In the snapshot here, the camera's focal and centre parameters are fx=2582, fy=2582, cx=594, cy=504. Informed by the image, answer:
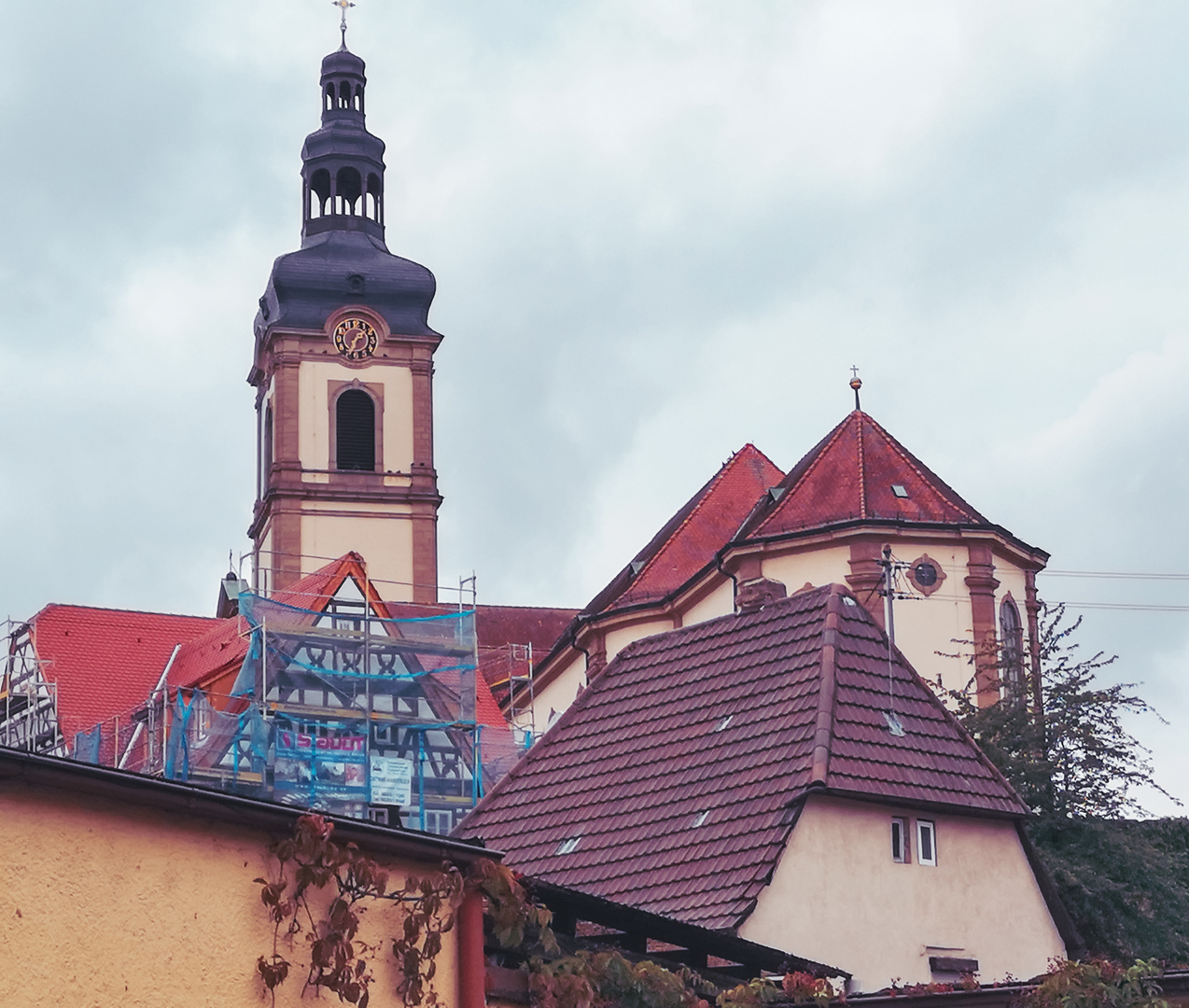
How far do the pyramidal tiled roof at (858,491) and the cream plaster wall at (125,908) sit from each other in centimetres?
3737

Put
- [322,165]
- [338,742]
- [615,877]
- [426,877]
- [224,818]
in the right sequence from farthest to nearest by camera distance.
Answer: [322,165], [338,742], [615,877], [426,877], [224,818]

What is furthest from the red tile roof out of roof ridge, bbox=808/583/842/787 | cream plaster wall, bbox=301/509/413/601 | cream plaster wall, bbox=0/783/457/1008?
cream plaster wall, bbox=0/783/457/1008

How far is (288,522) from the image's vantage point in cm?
7531

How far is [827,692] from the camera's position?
76.8 feet

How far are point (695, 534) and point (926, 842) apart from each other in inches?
1268

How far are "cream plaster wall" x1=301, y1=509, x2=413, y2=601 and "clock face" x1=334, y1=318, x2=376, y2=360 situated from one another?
5.29m

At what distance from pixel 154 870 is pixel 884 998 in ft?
16.2

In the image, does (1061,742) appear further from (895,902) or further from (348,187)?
(348,187)

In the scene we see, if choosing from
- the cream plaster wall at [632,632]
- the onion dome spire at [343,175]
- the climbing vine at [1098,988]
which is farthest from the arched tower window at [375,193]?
the climbing vine at [1098,988]

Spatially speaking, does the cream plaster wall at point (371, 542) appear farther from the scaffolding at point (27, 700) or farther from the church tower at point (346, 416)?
the scaffolding at point (27, 700)

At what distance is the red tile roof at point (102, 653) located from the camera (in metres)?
50.8

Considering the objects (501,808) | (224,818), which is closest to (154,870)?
(224,818)

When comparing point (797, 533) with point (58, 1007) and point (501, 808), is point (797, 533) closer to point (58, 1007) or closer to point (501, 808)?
point (501, 808)

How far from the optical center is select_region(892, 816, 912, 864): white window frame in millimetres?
23438
